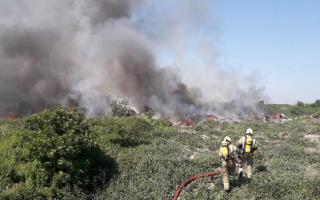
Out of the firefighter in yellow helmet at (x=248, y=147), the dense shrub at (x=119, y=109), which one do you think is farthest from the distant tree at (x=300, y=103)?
the firefighter in yellow helmet at (x=248, y=147)

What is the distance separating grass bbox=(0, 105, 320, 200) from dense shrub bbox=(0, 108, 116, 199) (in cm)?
96

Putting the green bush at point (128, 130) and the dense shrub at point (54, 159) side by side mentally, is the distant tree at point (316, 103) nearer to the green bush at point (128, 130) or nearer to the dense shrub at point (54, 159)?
the green bush at point (128, 130)

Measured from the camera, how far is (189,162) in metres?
18.1

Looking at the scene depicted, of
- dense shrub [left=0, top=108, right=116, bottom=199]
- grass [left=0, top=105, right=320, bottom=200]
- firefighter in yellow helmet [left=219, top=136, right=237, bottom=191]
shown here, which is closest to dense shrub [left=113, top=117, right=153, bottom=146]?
grass [left=0, top=105, right=320, bottom=200]

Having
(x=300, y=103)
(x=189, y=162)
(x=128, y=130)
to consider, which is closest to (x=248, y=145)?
(x=189, y=162)

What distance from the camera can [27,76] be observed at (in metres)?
37.6

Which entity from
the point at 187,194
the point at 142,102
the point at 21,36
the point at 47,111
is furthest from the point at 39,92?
the point at 187,194

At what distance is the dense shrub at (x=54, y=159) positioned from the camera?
14916mm

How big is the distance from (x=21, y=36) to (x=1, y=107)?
5.97 meters

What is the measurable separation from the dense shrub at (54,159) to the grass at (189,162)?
961 millimetres

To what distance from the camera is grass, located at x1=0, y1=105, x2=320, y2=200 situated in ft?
47.7

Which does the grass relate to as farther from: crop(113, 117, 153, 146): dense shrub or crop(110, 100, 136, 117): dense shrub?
crop(110, 100, 136, 117): dense shrub

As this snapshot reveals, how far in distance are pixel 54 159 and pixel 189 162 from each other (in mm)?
5424

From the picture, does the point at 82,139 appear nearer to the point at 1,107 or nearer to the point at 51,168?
the point at 51,168
